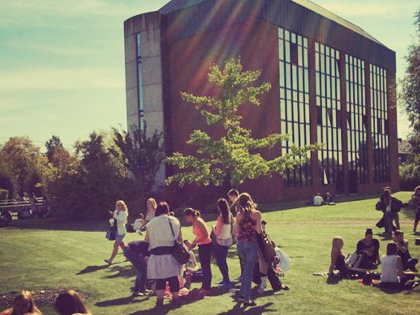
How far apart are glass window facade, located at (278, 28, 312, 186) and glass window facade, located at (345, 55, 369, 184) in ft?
32.3

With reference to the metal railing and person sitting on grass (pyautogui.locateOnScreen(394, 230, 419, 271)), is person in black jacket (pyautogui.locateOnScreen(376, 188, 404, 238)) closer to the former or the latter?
person sitting on grass (pyautogui.locateOnScreen(394, 230, 419, 271))

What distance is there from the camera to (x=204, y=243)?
9375mm

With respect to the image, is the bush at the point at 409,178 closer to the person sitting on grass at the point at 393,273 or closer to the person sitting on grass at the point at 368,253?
the person sitting on grass at the point at 368,253

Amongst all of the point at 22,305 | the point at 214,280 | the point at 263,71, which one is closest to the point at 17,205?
the point at 263,71

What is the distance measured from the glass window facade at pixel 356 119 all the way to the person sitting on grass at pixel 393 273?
47.7 m

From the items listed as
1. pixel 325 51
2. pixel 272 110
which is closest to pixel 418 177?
pixel 325 51

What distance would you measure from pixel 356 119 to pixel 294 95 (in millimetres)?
14577

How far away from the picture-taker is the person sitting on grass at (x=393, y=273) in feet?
31.6

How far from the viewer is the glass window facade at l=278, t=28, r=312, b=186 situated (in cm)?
4500

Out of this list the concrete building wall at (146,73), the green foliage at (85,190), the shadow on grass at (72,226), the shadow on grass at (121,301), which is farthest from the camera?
the concrete building wall at (146,73)

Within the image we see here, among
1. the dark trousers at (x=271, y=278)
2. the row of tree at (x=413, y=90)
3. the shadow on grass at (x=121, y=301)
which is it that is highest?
the row of tree at (x=413, y=90)

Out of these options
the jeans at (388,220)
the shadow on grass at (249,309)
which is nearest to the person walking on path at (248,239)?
the shadow on grass at (249,309)

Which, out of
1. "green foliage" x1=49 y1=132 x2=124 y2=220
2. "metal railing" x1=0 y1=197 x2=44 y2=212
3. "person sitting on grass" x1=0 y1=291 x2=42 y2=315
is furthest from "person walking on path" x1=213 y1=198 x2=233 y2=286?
"metal railing" x1=0 y1=197 x2=44 y2=212

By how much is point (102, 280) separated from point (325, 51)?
46.2 m
